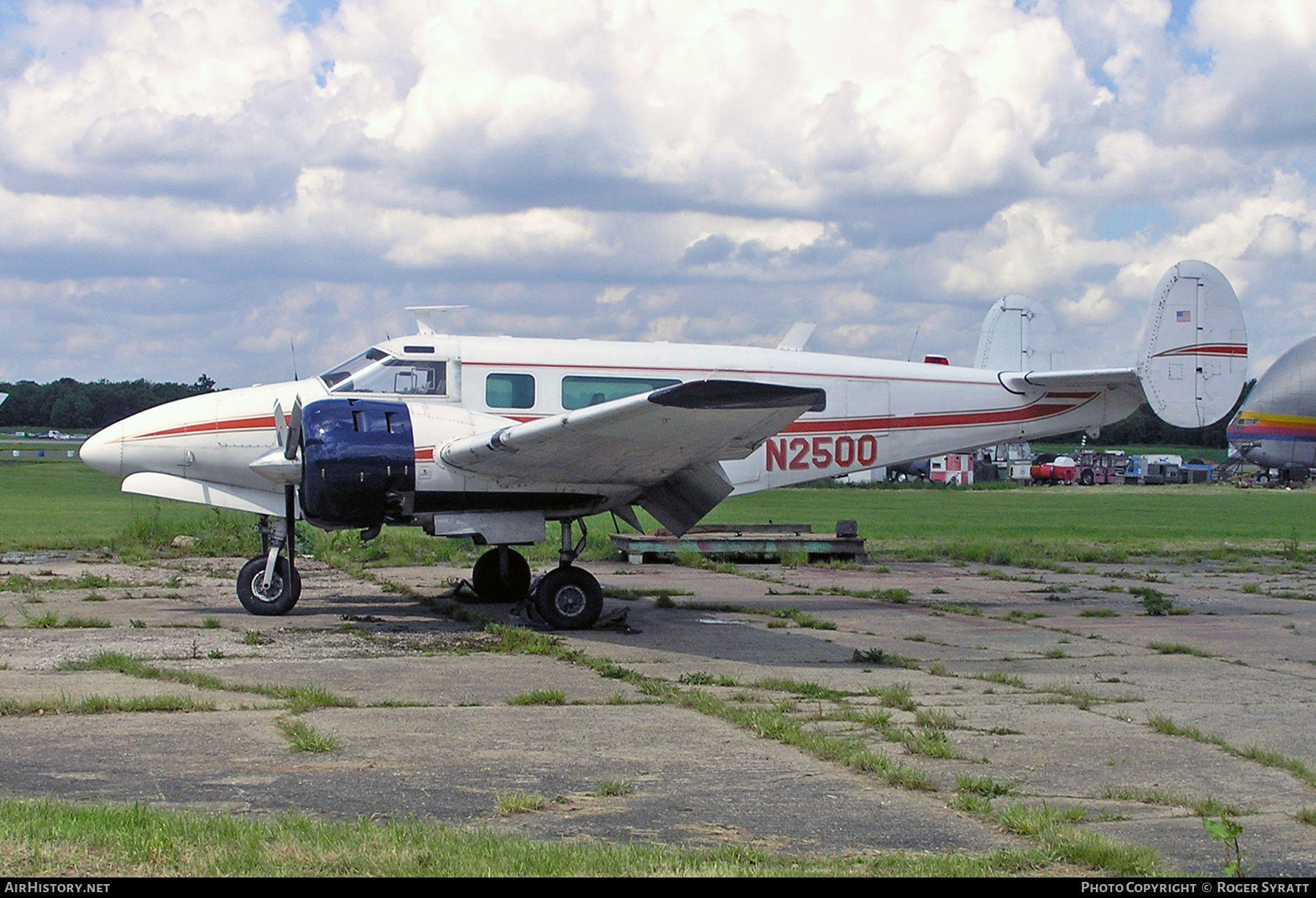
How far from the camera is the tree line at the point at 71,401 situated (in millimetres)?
82062

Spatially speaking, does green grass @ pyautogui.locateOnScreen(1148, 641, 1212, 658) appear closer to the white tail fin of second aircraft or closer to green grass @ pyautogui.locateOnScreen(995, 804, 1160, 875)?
the white tail fin of second aircraft

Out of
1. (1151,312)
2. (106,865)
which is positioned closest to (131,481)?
(106,865)

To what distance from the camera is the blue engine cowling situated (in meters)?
11.1

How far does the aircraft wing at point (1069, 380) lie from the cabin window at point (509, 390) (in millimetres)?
6488

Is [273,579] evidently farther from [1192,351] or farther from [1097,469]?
[1097,469]

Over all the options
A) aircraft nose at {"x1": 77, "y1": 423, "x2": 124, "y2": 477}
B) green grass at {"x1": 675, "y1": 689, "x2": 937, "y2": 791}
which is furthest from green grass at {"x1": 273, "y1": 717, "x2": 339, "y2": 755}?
aircraft nose at {"x1": 77, "y1": 423, "x2": 124, "y2": 477}

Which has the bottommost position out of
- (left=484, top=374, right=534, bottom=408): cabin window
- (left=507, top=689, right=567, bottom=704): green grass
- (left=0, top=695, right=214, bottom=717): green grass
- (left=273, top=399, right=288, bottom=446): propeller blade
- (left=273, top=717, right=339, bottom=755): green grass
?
(left=507, top=689, right=567, bottom=704): green grass

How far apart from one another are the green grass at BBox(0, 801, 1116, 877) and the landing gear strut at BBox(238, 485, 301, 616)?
7705mm

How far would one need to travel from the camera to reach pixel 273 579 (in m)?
12.6

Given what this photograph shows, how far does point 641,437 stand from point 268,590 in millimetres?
4615

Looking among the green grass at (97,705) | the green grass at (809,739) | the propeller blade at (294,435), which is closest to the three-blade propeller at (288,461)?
the propeller blade at (294,435)

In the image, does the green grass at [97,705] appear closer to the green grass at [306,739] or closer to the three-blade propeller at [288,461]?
the green grass at [306,739]

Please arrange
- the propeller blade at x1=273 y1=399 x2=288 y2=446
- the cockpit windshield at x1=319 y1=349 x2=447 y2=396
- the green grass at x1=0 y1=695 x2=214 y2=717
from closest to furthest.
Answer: the green grass at x1=0 y1=695 x2=214 y2=717, the propeller blade at x1=273 y1=399 x2=288 y2=446, the cockpit windshield at x1=319 y1=349 x2=447 y2=396

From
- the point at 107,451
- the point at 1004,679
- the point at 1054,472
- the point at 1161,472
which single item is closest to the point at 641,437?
the point at 1004,679
